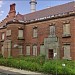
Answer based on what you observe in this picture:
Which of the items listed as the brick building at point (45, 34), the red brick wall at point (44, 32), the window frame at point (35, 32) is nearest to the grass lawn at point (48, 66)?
the brick building at point (45, 34)

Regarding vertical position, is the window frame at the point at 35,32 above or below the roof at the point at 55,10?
below

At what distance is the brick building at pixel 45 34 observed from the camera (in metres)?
33.0

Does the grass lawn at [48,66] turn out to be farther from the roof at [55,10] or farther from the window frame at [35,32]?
the roof at [55,10]

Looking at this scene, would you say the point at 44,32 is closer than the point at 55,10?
Yes

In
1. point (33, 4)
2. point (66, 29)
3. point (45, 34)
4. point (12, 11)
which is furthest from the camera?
point (33, 4)

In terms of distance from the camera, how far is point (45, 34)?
3719 centimetres

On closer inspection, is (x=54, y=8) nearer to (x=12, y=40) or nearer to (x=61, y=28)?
(x=61, y=28)

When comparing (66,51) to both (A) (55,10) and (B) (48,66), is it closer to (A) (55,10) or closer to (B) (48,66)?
(A) (55,10)

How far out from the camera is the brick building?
108 ft

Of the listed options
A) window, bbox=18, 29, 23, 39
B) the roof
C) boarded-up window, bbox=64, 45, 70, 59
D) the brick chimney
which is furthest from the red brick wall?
the brick chimney

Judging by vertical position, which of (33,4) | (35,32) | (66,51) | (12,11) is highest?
(33,4)

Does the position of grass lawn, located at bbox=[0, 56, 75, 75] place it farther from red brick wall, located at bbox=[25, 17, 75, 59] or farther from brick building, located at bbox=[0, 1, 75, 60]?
red brick wall, located at bbox=[25, 17, 75, 59]

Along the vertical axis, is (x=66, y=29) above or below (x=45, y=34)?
above

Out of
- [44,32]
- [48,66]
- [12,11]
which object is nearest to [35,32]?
[44,32]
